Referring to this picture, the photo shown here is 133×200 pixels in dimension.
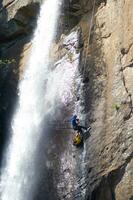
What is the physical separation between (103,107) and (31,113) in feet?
14.6

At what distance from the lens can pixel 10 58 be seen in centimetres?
2395

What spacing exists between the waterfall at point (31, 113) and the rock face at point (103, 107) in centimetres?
119

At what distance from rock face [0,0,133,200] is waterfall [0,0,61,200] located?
1.19 metres

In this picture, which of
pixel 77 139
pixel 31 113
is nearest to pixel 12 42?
pixel 31 113

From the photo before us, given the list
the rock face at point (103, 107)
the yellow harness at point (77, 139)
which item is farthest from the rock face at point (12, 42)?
the yellow harness at point (77, 139)

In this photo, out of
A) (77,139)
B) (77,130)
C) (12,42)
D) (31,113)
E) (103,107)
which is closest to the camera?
(103,107)

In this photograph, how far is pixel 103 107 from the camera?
673 inches

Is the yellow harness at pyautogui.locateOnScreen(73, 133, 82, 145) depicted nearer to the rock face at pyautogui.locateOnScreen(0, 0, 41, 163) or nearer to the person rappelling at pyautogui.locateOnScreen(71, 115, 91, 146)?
the person rappelling at pyautogui.locateOnScreen(71, 115, 91, 146)

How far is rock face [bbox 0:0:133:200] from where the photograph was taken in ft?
51.5

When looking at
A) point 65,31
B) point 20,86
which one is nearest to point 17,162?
point 20,86

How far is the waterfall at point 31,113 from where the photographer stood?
62.5ft

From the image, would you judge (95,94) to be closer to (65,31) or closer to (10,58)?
(65,31)

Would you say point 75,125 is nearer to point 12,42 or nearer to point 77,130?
point 77,130

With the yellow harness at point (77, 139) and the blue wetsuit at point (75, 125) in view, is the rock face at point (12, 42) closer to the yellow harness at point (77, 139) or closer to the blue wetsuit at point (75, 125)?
the blue wetsuit at point (75, 125)
